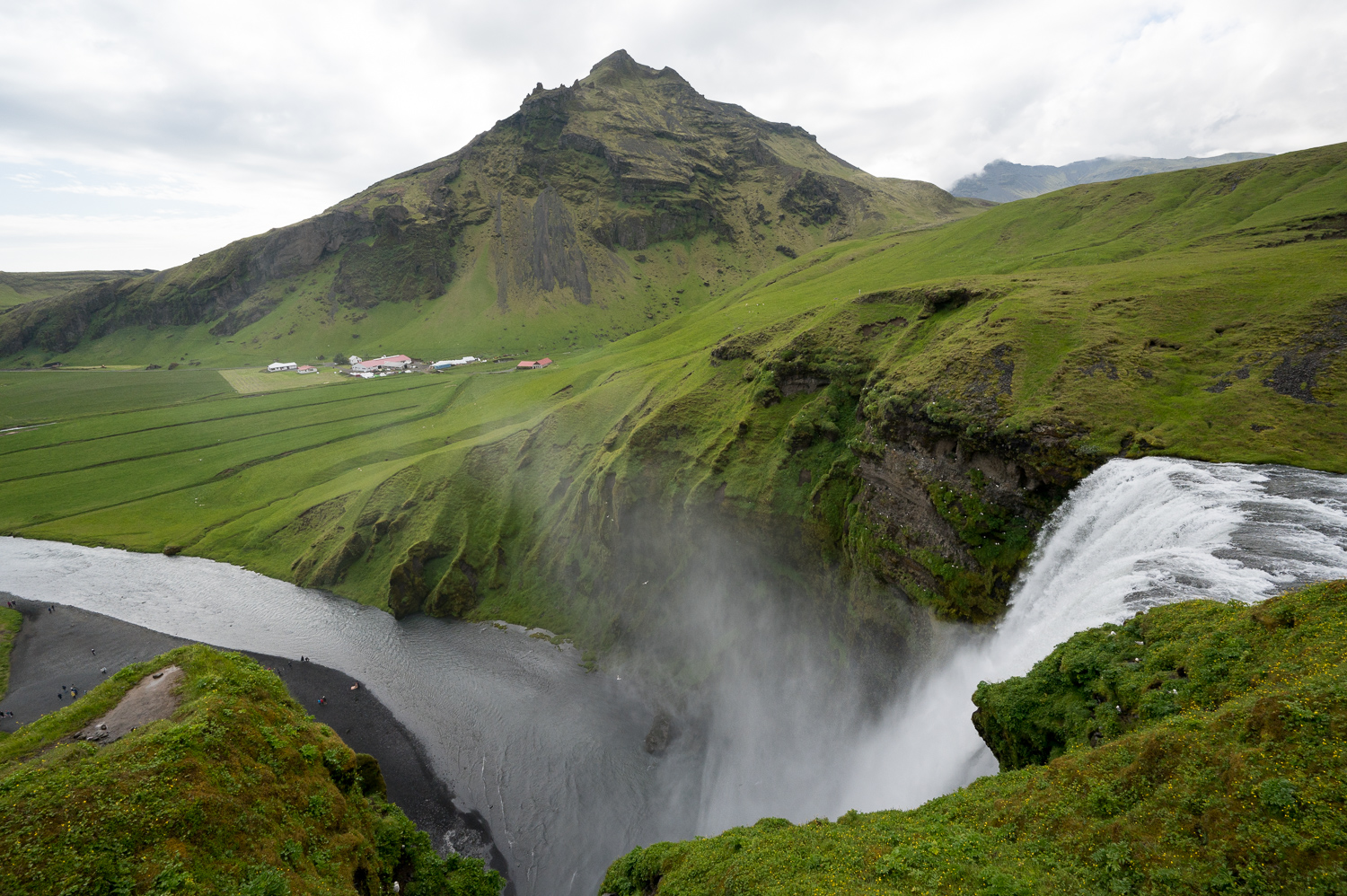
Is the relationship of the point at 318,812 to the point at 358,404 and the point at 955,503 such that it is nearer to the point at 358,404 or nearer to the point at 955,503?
the point at 955,503

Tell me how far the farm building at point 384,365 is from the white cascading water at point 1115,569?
199790 mm

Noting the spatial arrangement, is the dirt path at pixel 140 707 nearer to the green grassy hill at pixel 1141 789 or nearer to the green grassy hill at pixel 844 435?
the green grassy hill at pixel 1141 789

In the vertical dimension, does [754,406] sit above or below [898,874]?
above

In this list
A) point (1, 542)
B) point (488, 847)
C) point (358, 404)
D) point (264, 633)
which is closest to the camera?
point (488, 847)

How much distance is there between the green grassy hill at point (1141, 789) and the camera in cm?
1128

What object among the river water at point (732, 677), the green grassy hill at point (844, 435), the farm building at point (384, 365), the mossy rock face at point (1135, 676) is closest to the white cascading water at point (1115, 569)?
the river water at point (732, 677)

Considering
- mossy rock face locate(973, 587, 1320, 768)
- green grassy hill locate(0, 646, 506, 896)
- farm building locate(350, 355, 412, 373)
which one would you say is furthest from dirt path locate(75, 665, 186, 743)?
farm building locate(350, 355, 412, 373)

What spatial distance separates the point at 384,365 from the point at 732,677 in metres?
189

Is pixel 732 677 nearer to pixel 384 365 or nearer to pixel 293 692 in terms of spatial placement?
pixel 293 692

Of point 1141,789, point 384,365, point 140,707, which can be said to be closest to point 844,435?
point 1141,789

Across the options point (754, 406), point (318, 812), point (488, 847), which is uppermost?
point (754, 406)

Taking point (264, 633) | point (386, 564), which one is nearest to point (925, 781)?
point (386, 564)

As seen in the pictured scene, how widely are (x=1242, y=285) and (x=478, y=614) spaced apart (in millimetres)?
82588

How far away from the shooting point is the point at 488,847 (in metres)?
41.5
